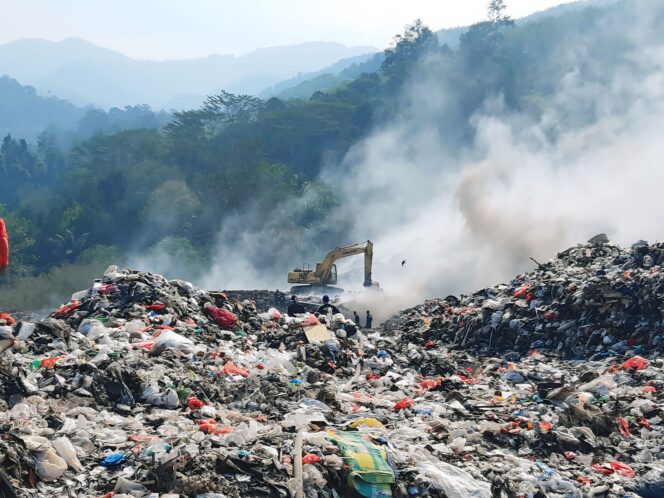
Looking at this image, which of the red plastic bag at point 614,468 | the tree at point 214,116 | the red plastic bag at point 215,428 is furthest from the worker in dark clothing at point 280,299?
the tree at point 214,116

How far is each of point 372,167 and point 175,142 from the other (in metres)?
15.5

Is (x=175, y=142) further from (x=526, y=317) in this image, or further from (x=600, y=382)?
(x=600, y=382)

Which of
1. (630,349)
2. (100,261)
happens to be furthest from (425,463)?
(100,261)

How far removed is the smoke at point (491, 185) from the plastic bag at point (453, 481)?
15.4 meters

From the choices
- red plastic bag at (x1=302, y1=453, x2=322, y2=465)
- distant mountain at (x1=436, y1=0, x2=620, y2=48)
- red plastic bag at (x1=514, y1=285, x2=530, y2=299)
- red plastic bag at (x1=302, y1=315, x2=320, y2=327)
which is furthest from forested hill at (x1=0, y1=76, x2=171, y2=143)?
red plastic bag at (x1=302, y1=453, x2=322, y2=465)

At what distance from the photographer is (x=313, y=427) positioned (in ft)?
21.7

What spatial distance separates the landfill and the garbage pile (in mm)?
38

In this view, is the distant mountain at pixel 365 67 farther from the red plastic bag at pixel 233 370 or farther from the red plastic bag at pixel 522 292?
the red plastic bag at pixel 233 370

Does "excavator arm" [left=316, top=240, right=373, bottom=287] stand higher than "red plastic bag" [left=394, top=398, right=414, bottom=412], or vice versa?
"red plastic bag" [left=394, top=398, right=414, bottom=412]

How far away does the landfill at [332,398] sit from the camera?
5383 millimetres

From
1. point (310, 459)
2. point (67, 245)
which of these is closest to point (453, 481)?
point (310, 459)

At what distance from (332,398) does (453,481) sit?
8.93 ft

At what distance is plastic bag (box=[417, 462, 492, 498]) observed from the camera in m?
5.54

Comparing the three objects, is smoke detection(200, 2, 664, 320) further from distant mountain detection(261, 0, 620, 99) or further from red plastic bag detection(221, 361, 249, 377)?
distant mountain detection(261, 0, 620, 99)
